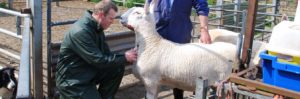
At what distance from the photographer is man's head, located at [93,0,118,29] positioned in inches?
136

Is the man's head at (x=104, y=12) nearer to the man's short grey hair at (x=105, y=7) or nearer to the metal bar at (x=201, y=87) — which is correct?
the man's short grey hair at (x=105, y=7)

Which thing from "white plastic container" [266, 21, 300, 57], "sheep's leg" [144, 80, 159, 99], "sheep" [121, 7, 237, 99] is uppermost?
"white plastic container" [266, 21, 300, 57]

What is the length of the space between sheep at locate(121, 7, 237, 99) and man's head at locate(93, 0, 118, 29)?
0.98 feet

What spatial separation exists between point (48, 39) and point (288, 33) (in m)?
2.75

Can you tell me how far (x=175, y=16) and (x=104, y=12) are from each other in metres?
0.86

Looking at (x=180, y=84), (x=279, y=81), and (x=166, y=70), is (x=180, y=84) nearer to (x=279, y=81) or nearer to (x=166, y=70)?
(x=166, y=70)

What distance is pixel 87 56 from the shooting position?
343 cm

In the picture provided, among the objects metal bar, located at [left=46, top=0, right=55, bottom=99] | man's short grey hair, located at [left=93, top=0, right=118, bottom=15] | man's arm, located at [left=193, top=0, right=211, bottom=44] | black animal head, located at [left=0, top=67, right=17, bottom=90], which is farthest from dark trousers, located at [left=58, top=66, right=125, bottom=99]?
man's arm, located at [left=193, top=0, right=211, bottom=44]

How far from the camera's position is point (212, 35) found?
4.41 meters

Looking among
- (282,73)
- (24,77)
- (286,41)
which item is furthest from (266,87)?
(24,77)

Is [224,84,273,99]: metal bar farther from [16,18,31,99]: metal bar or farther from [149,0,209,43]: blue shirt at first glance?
[149,0,209,43]: blue shirt

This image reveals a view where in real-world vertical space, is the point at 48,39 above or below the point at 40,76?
above

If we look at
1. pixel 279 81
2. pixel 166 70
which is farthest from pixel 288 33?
pixel 166 70

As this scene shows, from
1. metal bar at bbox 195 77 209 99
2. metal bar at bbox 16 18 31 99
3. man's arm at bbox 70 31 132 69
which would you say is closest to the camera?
metal bar at bbox 16 18 31 99
